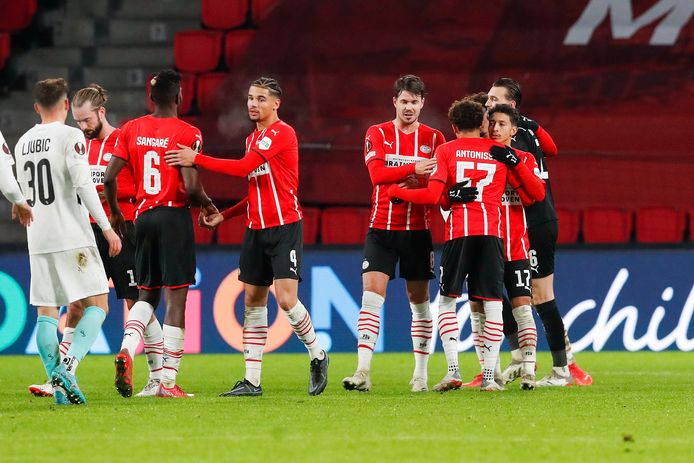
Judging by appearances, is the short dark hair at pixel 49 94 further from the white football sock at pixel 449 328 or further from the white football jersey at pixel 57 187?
the white football sock at pixel 449 328

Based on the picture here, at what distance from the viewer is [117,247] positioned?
21.7 ft

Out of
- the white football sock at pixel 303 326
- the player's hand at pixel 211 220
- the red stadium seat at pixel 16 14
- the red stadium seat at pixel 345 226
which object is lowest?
the white football sock at pixel 303 326

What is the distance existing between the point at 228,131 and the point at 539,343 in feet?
12.4

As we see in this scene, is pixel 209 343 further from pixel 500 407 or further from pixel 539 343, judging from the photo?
pixel 500 407

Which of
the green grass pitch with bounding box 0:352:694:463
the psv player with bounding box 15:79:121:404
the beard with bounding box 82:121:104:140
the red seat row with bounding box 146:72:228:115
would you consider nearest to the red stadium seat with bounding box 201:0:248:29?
the red seat row with bounding box 146:72:228:115

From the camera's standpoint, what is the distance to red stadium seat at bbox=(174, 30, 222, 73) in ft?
45.2

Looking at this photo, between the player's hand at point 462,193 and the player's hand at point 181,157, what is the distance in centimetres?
149

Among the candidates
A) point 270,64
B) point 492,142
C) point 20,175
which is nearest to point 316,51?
point 270,64

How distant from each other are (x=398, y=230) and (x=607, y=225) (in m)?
5.40

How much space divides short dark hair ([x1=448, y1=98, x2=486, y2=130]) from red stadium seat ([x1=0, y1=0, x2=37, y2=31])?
8470 millimetres

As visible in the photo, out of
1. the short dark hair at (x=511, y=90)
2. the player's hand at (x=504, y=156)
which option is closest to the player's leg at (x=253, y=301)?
the player's hand at (x=504, y=156)

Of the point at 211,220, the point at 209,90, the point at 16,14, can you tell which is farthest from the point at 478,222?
the point at 16,14

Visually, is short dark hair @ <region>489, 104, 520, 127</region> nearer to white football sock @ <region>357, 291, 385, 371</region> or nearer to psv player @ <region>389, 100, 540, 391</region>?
psv player @ <region>389, 100, 540, 391</region>

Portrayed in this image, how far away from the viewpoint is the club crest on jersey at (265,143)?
7203 mm
